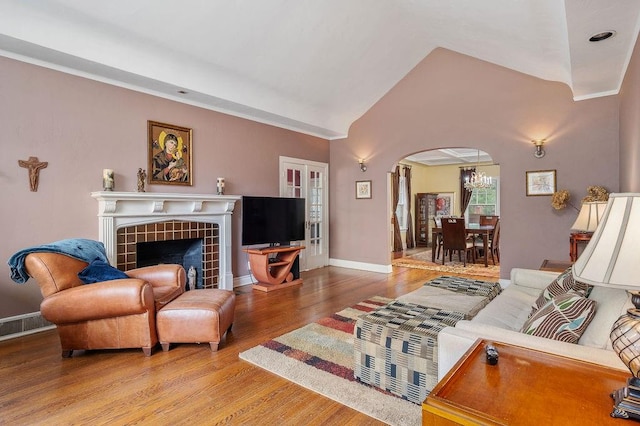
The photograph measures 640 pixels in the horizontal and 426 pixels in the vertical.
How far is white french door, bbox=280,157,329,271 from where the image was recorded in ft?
20.5

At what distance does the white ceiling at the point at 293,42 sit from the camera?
3111 millimetres

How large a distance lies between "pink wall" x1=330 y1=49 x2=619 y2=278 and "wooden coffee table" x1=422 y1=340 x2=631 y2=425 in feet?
13.7

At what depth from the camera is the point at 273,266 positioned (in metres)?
5.43

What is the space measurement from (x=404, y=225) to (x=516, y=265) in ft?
16.4

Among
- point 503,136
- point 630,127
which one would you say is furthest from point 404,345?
point 503,136

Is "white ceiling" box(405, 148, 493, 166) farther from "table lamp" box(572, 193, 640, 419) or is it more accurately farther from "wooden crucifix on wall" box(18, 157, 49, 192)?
"table lamp" box(572, 193, 640, 419)

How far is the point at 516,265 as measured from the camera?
199 inches

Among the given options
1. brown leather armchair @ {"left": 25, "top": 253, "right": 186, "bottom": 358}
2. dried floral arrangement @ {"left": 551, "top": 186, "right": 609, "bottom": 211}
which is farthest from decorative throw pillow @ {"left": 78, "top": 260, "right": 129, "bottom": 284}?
dried floral arrangement @ {"left": 551, "top": 186, "right": 609, "bottom": 211}

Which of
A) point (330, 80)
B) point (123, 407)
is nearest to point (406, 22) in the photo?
point (330, 80)

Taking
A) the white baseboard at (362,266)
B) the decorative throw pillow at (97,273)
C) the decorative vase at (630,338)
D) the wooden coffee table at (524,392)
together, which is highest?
the decorative vase at (630,338)

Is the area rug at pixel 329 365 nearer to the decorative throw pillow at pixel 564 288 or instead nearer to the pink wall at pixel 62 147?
the decorative throw pillow at pixel 564 288

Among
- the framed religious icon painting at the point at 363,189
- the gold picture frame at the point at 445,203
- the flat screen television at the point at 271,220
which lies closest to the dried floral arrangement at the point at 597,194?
the framed religious icon painting at the point at 363,189

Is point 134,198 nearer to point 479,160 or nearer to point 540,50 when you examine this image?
point 540,50

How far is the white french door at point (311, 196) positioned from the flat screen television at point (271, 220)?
1.79 feet
